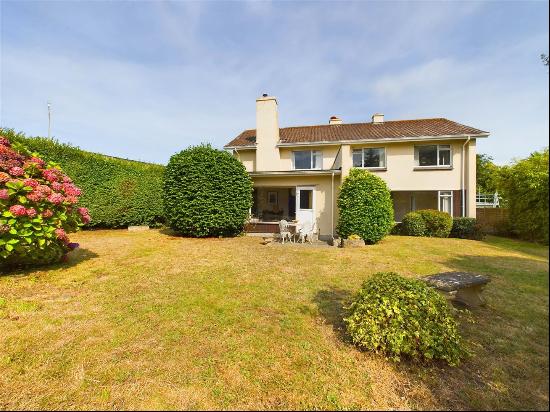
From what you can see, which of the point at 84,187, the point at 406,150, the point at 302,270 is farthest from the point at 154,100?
the point at 406,150

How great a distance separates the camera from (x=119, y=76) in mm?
11312

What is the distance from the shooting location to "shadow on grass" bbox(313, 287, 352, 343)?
3927 mm

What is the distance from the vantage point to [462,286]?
4.17 m

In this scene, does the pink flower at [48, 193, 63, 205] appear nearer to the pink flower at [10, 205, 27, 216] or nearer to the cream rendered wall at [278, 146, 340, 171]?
the pink flower at [10, 205, 27, 216]

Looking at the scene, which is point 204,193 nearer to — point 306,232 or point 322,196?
point 306,232

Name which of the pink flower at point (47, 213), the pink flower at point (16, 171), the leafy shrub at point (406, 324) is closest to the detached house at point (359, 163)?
the pink flower at point (47, 213)

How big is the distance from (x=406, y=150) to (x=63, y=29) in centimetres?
1749

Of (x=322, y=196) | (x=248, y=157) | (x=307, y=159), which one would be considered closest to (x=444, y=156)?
(x=322, y=196)

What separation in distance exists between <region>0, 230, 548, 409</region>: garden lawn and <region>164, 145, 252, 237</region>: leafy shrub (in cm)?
539

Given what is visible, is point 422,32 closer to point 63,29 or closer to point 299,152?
point 63,29

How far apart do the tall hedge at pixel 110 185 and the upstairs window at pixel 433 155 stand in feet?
54.7

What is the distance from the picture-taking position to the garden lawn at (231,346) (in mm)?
2539

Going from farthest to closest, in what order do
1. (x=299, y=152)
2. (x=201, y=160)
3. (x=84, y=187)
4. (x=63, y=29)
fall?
(x=299, y=152) < (x=84, y=187) < (x=201, y=160) < (x=63, y=29)

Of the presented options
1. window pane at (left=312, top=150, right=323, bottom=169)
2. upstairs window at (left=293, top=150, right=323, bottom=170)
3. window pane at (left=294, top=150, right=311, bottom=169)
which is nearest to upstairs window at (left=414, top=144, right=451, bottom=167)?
window pane at (left=312, top=150, right=323, bottom=169)
